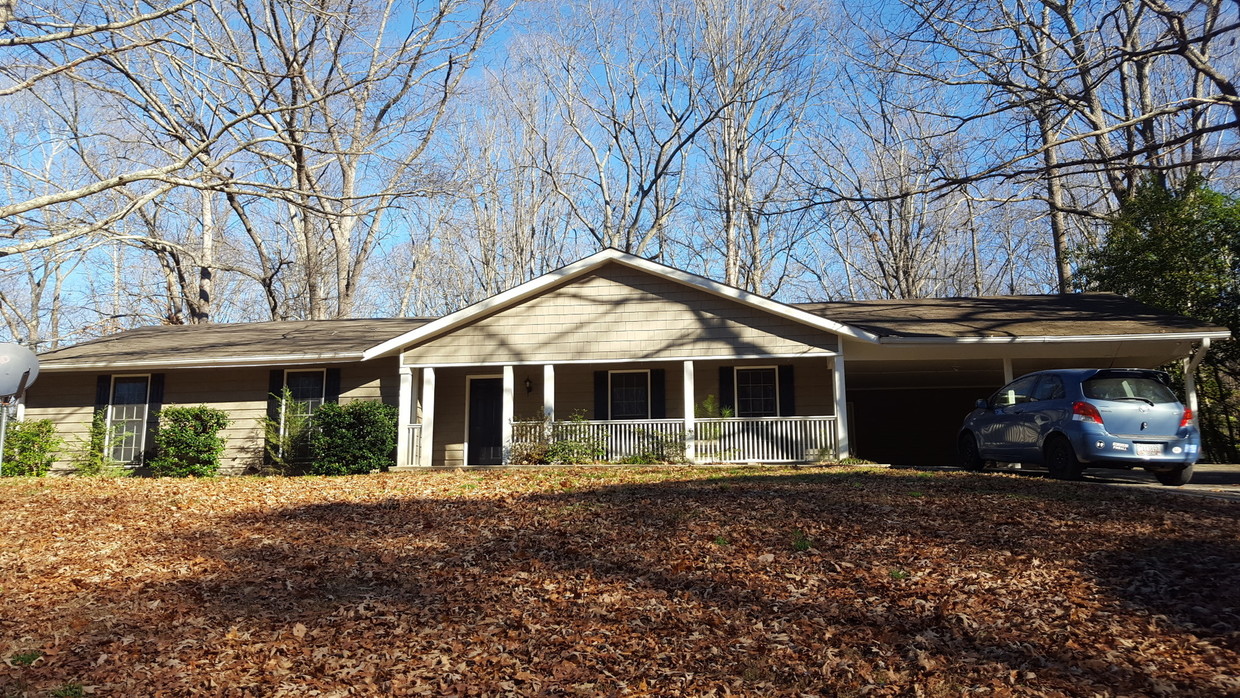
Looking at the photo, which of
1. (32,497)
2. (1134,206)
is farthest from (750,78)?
(32,497)

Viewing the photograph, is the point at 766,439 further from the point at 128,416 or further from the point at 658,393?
the point at 128,416

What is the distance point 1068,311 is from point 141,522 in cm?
1680

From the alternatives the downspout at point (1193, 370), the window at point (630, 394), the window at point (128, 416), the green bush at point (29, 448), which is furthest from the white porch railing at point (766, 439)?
the green bush at point (29, 448)

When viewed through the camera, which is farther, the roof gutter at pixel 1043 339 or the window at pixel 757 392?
the window at pixel 757 392

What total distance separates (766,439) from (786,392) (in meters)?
1.56

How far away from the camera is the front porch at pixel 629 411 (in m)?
15.9

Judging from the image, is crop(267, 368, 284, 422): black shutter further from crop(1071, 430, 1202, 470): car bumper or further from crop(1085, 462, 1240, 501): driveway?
crop(1085, 462, 1240, 501): driveway

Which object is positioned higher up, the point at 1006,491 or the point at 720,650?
the point at 1006,491

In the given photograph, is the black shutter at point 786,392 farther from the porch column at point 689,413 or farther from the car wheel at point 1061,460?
the car wheel at point 1061,460

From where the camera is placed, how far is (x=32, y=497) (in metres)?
10.8

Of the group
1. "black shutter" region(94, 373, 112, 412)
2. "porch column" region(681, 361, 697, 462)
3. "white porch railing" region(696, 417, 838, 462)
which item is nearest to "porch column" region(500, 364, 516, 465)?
"porch column" region(681, 361, 697, 462)

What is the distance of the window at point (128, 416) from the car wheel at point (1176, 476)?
58.4ft

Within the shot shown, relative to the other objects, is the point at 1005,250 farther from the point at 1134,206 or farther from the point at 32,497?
the point at 32,497

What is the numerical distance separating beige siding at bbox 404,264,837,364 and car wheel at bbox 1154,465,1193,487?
19.3 ft
